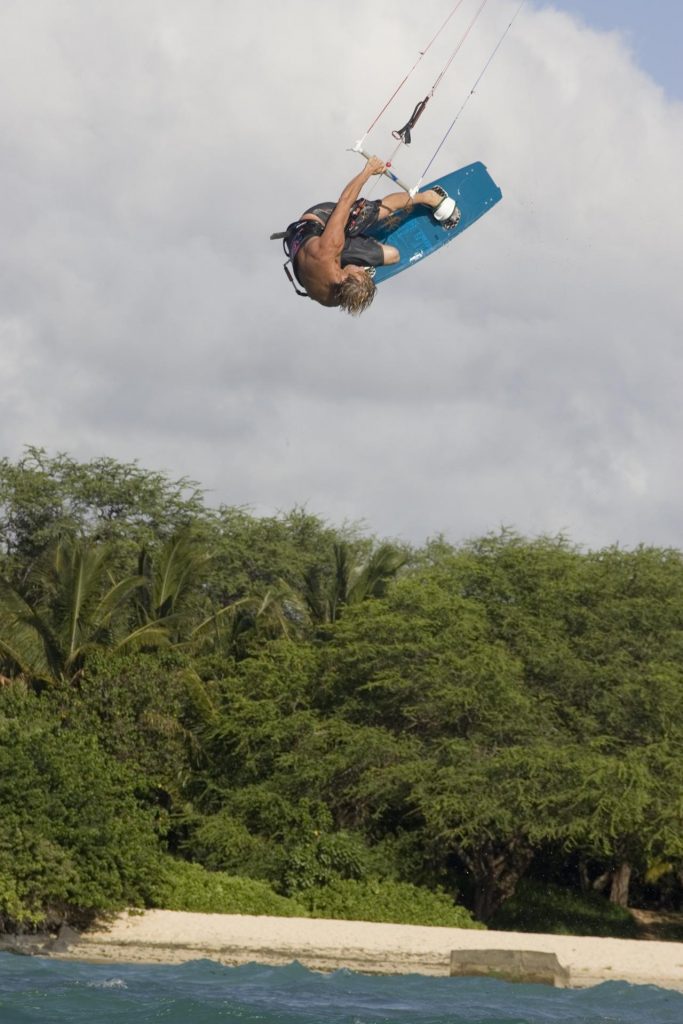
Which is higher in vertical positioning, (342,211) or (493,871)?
(342,211)

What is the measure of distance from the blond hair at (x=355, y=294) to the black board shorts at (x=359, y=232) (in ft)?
1.07

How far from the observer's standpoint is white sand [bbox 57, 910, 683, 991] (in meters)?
19.7

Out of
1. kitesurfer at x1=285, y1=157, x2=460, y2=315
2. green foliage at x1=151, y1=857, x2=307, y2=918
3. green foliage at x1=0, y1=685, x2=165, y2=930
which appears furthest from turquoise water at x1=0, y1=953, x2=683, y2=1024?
kitesurfer at x1=285, y1=157, x2=460, y2=315

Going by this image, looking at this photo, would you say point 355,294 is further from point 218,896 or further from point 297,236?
point 218,896

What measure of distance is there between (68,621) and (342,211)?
1593 centimetres

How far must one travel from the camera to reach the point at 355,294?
8367mm

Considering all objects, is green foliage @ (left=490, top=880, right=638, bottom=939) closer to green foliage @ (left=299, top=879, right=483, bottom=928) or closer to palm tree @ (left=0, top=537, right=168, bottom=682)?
green foliage @ (left=299, top=879, right=483, bottom=928)

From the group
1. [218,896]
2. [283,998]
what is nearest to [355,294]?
[283,998]

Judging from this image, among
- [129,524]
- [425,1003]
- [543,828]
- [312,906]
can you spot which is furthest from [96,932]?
[129,524]

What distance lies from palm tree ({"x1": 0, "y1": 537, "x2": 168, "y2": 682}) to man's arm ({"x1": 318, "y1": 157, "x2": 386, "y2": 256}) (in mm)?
15329

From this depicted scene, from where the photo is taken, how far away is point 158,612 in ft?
82.9

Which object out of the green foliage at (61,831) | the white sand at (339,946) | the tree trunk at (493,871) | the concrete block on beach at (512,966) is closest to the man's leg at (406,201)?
the concrete block on beach at (512,966)

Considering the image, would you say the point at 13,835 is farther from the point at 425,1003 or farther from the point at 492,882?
the point at 492,882

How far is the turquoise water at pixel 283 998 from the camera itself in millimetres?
17984
